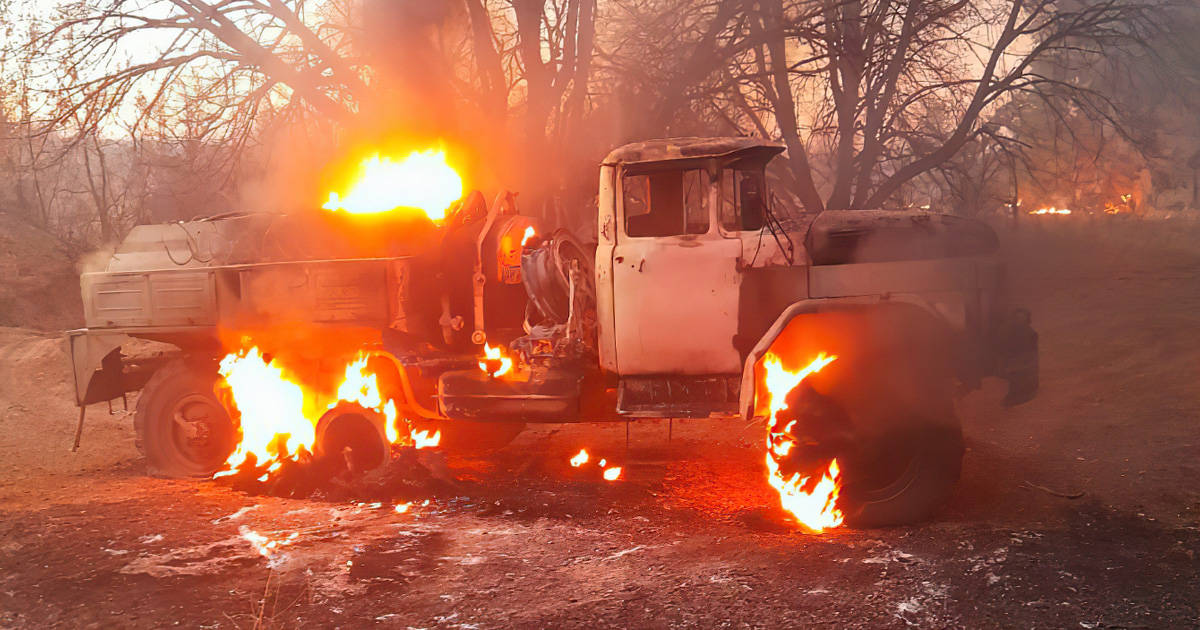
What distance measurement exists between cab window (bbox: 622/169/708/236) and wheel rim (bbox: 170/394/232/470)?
4.10 metres

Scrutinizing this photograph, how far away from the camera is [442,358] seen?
6766 mm

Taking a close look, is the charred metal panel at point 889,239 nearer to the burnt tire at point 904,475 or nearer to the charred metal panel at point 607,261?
the burnt tire at point 904,475

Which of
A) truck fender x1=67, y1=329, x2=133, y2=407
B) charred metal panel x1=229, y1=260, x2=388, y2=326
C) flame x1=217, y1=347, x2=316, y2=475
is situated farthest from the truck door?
truck fender x1=67, y1=329, x2=133, y2=407

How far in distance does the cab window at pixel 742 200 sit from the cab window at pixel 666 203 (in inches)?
5.6

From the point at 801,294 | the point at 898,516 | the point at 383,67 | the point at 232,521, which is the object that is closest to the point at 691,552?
the point at 898,516

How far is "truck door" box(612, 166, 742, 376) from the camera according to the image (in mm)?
5801

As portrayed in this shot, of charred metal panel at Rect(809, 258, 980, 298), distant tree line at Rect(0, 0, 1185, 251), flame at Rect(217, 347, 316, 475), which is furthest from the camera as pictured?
distant tree line at Rect(0, 0, 1185, 251)

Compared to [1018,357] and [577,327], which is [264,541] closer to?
[577,327]

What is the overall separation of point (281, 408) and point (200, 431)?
0.89 m

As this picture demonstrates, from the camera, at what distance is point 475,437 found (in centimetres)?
814

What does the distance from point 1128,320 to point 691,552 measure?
28.5ft

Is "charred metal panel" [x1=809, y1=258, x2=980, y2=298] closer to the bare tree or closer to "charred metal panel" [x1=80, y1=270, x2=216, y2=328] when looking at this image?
"charred metal panel" [x1=80, y1=270, x2=216, y2=328]

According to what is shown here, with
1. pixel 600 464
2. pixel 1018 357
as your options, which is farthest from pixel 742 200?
pixel 600 464

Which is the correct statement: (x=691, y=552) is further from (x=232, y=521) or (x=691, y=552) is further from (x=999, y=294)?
(x=232, y=521)
